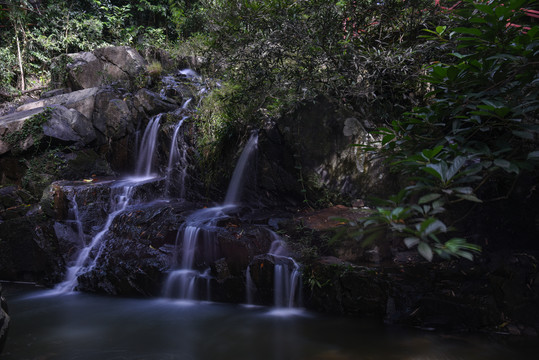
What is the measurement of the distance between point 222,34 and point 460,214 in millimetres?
4354

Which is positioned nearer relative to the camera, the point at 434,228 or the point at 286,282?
the point at 434,228

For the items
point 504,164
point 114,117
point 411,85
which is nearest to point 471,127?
point 504,164

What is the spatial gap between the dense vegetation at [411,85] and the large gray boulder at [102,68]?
16.6 ft

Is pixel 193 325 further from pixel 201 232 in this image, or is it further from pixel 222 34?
pixel 222 34

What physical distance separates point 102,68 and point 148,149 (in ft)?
14.7

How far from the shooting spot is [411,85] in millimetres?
5188

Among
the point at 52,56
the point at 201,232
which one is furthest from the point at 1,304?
the point at 52,56

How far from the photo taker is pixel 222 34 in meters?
5.54

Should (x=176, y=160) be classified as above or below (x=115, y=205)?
above

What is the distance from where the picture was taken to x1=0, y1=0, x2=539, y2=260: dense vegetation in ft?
6.07

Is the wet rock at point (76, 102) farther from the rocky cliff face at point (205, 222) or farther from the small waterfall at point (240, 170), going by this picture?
the small waterfall at point (240, 170)

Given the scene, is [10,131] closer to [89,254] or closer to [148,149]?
[148,149]

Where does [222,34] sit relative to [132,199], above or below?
above

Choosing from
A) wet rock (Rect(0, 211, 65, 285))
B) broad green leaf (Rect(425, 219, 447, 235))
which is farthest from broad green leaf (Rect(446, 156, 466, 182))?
wet rock (Rect(0, 211, 65, 285))
